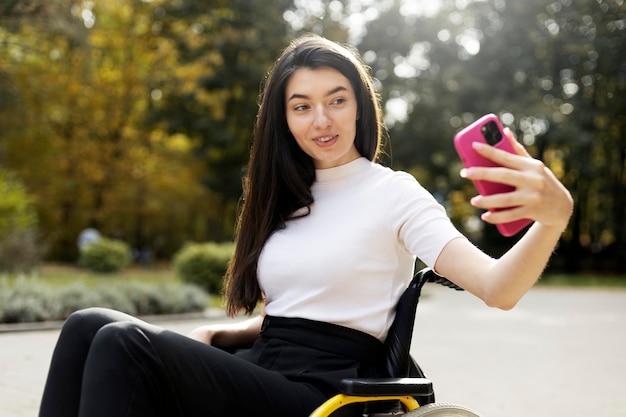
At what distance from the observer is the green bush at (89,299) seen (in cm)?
884

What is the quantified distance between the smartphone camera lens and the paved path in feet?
11.8

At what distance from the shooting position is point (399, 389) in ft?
6.66

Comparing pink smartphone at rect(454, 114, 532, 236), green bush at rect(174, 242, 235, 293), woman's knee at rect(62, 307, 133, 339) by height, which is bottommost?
green bush at rect(174, 242, 235, 293)

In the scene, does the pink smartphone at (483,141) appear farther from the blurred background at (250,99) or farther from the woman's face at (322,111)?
the blurred background at (250,99)

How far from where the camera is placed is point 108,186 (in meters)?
27.0

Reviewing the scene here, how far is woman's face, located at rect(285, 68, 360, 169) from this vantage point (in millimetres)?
2428

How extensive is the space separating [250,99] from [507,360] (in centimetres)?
1892

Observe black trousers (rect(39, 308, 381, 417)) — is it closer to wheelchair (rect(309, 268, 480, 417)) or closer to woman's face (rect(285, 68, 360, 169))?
wheelchair (rect(309, 268, 480, 417))

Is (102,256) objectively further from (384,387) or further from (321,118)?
(384,387)

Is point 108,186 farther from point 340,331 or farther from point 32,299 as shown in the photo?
point 340,331

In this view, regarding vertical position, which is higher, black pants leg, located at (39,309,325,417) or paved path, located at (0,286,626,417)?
black pants leg, located at (39,309,325,417)

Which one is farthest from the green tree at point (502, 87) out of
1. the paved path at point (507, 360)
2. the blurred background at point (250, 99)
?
the paved path at point (507, 360)

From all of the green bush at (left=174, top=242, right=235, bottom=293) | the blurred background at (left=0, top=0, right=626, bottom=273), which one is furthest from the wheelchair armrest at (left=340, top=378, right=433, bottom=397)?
the blurred background at (left=0, top=0, right=626, bottom=273)

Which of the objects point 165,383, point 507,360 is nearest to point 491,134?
point 165,383
